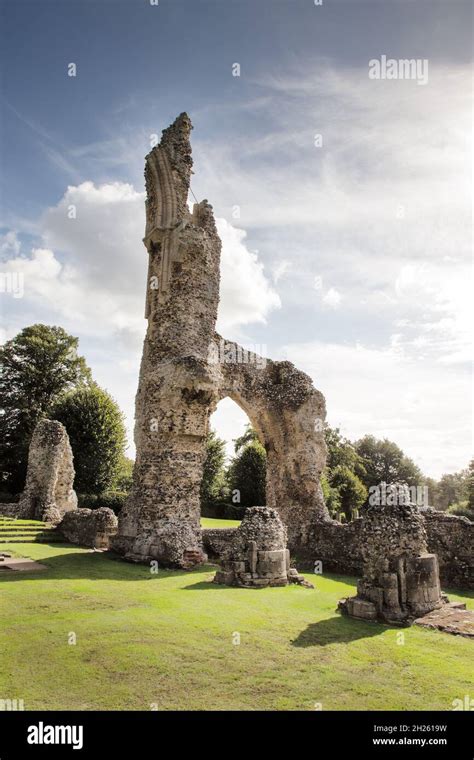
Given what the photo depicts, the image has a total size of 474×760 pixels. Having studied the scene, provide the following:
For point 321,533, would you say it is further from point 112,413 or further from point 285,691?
point 112,413

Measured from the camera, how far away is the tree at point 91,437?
3011cm

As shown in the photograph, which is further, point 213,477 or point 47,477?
point 213,477

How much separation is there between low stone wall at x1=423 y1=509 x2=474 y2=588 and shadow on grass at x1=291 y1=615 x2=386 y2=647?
5411 millimetres

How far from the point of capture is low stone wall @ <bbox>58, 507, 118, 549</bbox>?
15.9 metres

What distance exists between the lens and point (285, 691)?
4.82 m

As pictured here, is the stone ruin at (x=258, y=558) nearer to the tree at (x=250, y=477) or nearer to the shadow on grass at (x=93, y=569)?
the shadow on grass at (x=93, y=569)

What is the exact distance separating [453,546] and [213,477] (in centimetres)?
2549

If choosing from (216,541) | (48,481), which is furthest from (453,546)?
(48,481)

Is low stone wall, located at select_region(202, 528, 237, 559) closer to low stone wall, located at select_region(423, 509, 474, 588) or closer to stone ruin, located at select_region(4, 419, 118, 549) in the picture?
low stone wall, located at select_region(423, 509, 474, 588)

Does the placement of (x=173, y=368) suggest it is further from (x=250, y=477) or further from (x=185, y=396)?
(x=250, y=477)

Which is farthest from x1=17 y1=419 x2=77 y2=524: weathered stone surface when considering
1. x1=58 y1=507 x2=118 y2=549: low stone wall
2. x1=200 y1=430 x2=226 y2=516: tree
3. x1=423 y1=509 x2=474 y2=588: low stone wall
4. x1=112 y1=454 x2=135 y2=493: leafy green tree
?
x1=423 y1=509 x2=474 y2=588: low stone wall

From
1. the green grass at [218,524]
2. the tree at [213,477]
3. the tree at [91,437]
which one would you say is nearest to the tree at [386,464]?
the tree at [213,477]

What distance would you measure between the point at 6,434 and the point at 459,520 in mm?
30200

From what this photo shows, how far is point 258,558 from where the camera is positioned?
10680 mm
